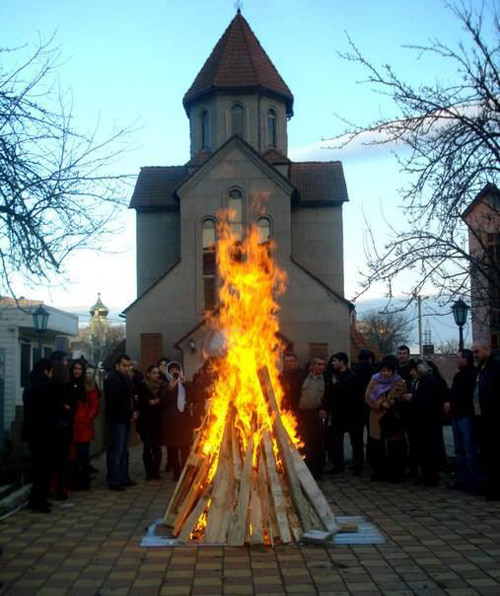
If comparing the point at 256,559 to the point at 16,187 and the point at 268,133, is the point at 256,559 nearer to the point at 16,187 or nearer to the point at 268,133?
the point at 16,187

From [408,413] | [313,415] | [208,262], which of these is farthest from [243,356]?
[208,262]

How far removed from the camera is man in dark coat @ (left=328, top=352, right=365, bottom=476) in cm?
1300

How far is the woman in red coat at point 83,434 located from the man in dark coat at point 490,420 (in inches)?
239

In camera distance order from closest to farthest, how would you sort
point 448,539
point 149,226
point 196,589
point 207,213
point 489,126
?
1. point 196,589
2. point 448,539
3. point 489,126
4. point 207,213
5. point 149,226

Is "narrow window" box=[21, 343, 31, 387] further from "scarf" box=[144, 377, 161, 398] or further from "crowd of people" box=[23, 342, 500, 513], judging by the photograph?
"scarf" box=[144, 377, 161, 398]

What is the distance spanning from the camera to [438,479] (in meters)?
12.1

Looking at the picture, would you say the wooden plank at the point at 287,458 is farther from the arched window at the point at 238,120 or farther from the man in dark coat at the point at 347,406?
the arched window at the point at 238,120

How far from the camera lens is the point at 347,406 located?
13.1 meters

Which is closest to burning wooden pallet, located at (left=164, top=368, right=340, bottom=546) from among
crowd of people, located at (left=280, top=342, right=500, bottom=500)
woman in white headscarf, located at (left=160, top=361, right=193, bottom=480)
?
crowd of people, located at (left=280, top=342, right=500, bottom=500)

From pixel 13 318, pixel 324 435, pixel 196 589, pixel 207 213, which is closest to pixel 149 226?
pixel 207 213

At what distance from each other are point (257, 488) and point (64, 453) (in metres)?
3.67

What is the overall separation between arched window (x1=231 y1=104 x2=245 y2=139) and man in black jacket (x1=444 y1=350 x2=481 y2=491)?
77.7ft

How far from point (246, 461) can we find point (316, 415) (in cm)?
472

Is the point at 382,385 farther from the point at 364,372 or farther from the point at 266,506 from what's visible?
the point at 266,506
